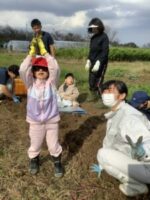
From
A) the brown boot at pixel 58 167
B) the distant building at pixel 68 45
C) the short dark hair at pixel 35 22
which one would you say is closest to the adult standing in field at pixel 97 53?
the short dark hair at pixel 35 22

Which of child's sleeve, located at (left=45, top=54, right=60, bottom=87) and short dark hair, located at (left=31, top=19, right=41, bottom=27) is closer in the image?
child's sleeve, located at (left=45, top=54, right=60, bottom=87)

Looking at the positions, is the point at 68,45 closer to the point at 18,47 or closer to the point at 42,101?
the point at 18,47

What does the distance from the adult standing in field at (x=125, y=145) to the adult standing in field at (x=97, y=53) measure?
3444 mm

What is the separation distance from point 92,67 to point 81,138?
2.67 m

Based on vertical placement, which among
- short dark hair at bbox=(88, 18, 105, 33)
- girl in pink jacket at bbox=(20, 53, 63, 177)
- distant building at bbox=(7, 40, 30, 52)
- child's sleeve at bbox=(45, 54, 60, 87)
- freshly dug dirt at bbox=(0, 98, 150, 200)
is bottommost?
distant building at bbox=(7, 40, 30, 52)

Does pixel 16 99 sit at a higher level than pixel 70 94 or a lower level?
lower

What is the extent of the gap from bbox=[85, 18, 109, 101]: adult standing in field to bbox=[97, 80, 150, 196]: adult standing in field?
3444mm

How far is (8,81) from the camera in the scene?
713cm

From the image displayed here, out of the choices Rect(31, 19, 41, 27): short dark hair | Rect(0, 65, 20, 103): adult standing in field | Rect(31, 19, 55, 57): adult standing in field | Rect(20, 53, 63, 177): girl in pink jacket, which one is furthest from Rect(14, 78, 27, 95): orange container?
Rect(20, 53, 63, 177): girl in pink jacket

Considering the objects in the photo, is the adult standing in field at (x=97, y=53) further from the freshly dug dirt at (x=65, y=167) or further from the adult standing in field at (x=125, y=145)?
the adult standing in field at (x=125, y=145)

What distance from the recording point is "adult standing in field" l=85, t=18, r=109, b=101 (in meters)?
6.97

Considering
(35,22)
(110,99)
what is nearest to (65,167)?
(110,99)

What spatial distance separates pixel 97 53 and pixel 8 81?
1.70 metres

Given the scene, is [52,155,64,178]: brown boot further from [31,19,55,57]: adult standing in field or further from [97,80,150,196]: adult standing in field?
[31,19,55,57]: adult standing in field
